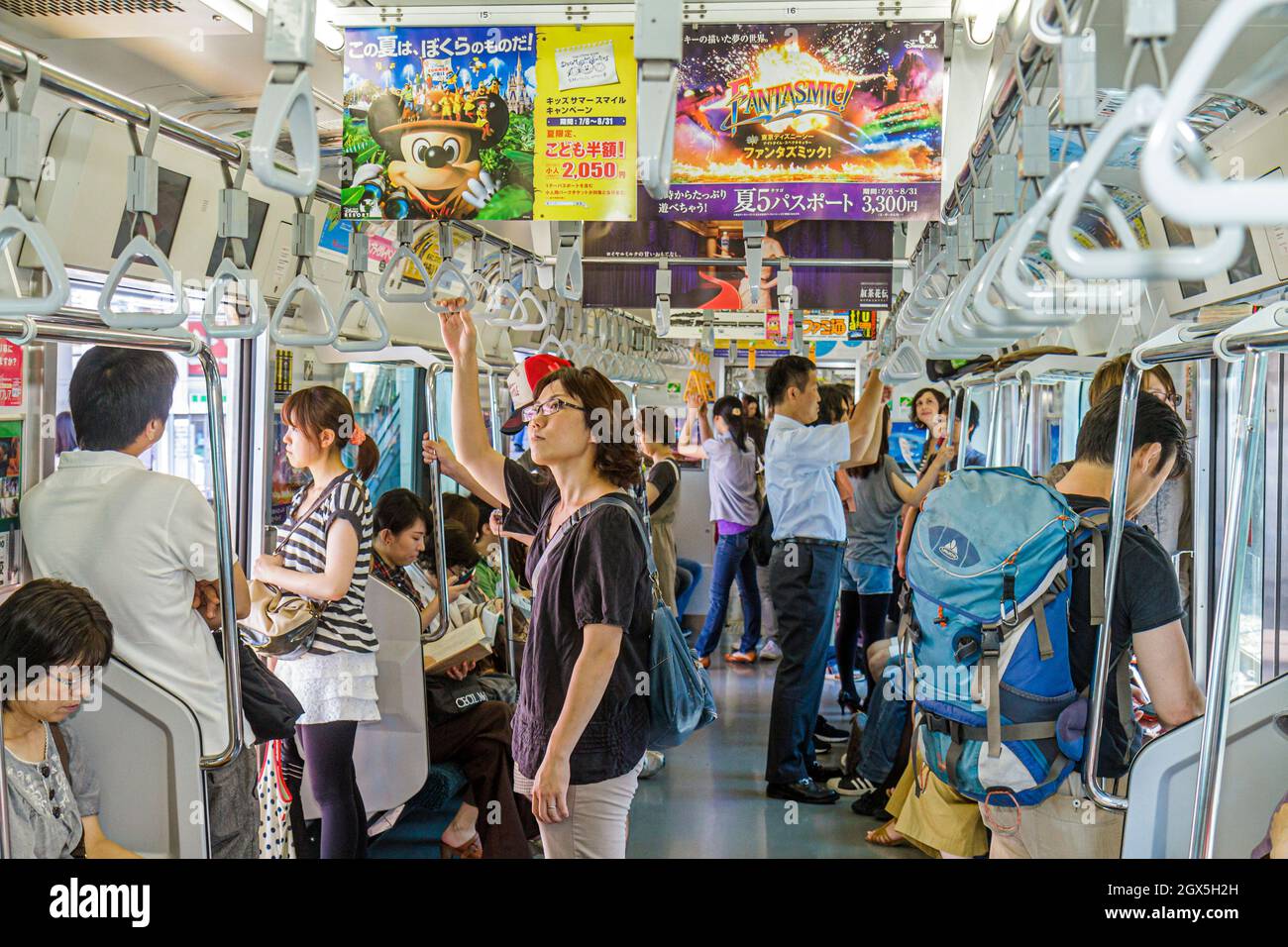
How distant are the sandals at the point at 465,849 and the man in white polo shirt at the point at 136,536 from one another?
1.58 m

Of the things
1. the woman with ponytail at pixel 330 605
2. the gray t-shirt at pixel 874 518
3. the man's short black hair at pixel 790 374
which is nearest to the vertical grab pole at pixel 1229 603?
the woman with ponytail at pixel 330 605

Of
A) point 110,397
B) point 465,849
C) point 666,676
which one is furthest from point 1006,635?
point 465,849

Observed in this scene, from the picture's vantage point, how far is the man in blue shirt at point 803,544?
5.16 metres

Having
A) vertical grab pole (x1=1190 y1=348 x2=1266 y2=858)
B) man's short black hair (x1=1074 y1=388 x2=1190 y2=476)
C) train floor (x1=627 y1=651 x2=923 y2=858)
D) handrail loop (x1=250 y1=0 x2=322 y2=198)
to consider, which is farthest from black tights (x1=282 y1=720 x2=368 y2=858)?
handrail loop (x1=250 y1=0 x2=322 y2=198)

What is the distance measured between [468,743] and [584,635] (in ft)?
6.08

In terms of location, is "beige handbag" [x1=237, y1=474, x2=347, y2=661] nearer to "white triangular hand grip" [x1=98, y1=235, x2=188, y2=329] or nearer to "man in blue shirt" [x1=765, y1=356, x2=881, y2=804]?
"white triangular hand grip" [x1=98, y1=235, x2=188, y2=329]

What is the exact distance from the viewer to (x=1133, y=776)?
7.78 ft

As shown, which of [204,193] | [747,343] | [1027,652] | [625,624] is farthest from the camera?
[747,343]

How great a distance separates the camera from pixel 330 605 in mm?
3748

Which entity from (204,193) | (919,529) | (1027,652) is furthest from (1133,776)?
(204,193)

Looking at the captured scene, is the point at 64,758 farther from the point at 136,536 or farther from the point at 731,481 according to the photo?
the point at 731,481

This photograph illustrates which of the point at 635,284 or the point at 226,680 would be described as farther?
the point at 635,284

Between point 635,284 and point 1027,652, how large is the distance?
15.5 ft
